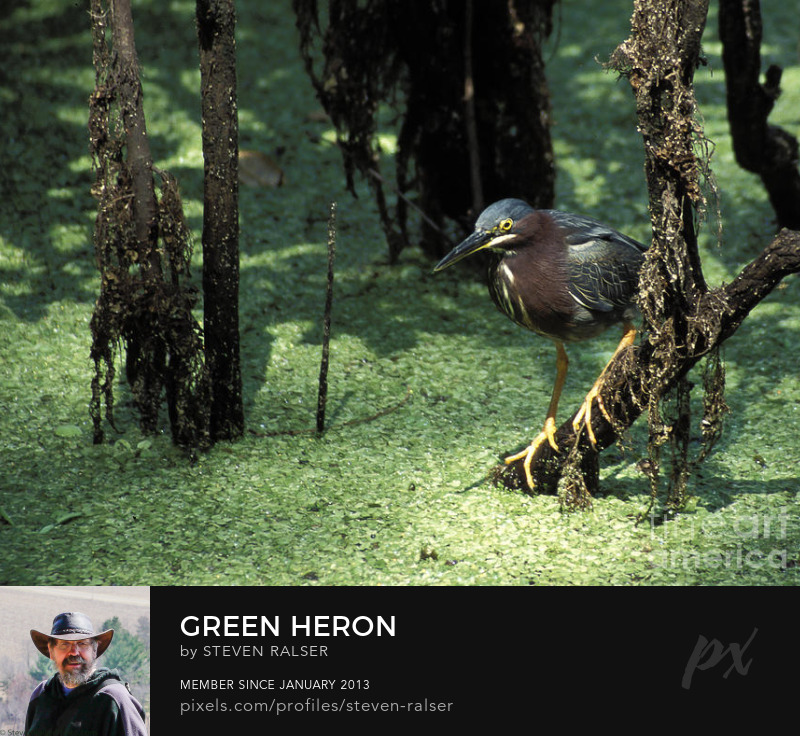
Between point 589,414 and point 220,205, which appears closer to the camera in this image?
point 589,414

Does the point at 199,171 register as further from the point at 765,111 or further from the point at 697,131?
the point at 697,131

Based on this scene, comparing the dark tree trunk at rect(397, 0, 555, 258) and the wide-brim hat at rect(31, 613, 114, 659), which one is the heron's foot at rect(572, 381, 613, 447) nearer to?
the wide-brim hat at rect(31, 613, 114, 659)

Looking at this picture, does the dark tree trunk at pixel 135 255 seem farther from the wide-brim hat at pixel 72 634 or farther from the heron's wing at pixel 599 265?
the heron's wing at pixel 599 265

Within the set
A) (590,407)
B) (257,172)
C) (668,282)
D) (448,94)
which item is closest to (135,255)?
(590,407)

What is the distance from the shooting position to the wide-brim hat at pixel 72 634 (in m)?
2.15

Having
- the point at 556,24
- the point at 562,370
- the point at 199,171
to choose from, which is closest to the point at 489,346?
the point at 562,370

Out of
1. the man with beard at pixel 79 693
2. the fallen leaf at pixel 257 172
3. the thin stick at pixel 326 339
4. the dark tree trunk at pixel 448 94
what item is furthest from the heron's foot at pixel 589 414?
the fallen leaf at pixel 257 172

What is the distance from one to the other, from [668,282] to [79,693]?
1.62 metres

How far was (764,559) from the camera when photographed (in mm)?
2557

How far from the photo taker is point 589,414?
8.89 feet

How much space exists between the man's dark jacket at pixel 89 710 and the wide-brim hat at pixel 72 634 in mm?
62

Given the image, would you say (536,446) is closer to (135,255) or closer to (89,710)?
(135,255)

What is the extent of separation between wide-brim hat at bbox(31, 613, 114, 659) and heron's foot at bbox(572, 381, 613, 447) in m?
1.33

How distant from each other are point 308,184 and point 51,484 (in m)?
2.43
